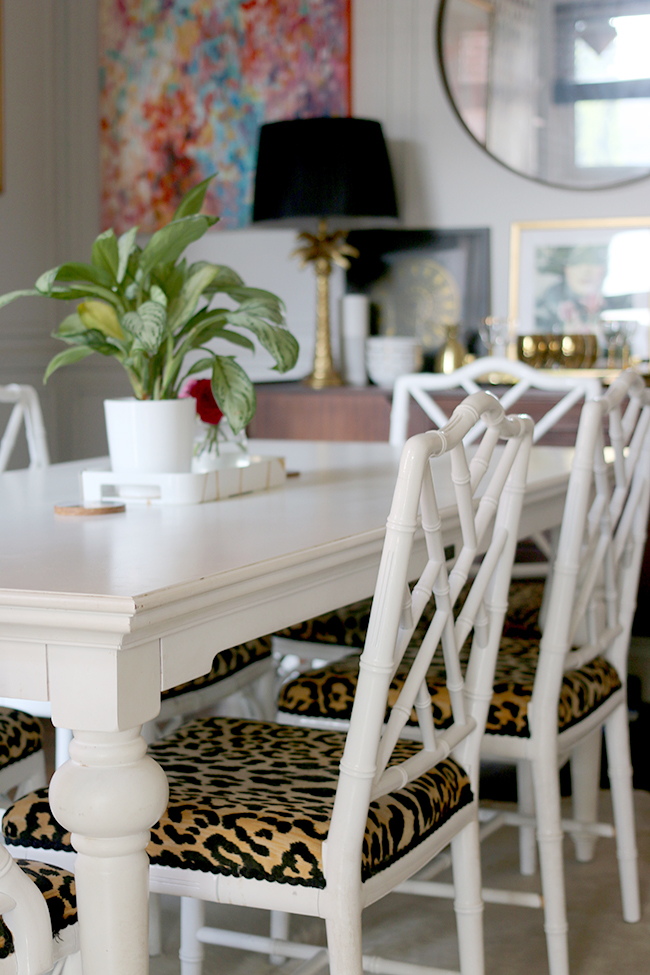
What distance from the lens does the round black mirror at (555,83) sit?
3.34 meters

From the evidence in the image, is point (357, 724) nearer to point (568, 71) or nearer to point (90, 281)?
point (90, 281)

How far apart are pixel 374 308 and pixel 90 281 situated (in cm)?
222

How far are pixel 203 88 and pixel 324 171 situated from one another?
0.88 metres

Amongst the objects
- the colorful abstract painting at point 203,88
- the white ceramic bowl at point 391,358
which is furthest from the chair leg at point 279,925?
the colorful abstract painting at point 203,88

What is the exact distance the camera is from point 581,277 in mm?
3455

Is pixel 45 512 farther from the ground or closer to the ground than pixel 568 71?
closer to the ground

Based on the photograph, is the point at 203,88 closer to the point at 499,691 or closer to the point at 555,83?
the point at 555,83

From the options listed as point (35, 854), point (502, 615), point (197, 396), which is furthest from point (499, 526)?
point (35, 854)

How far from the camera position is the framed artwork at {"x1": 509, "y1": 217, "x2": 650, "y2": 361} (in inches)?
134

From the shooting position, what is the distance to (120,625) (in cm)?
92

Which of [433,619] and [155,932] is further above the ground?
[433,619]

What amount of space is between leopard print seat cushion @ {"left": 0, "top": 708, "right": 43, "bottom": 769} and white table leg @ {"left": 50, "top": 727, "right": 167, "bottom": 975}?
51 cm

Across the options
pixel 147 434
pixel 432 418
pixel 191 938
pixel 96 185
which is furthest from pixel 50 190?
pixel 191 938

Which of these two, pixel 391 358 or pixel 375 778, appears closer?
pixel 375 778
